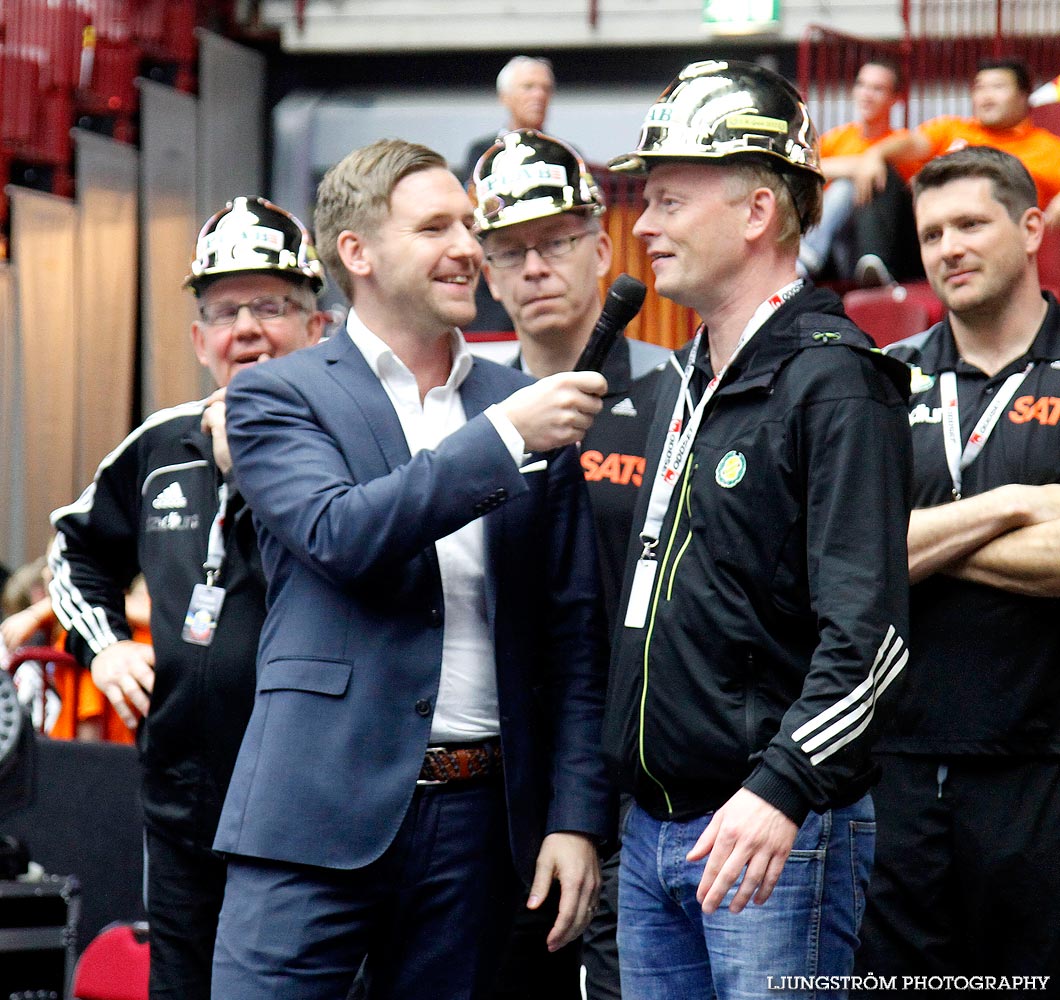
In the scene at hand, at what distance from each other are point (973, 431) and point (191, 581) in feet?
5.71

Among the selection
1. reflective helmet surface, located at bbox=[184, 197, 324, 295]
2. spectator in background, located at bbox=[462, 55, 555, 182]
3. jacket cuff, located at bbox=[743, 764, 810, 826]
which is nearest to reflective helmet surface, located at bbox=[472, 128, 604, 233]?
reflective helmet surface, located at bbox=[184, 197, 324, 295]

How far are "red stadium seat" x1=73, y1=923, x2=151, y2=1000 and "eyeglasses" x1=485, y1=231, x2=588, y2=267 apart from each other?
2407 millimetres

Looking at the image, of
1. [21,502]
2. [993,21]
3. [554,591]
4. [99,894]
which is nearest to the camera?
[554,591]

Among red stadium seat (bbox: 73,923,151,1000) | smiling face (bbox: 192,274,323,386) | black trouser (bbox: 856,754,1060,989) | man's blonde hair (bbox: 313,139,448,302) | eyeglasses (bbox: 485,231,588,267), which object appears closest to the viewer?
man's blonde hair (bbox: 313,139,448,302)

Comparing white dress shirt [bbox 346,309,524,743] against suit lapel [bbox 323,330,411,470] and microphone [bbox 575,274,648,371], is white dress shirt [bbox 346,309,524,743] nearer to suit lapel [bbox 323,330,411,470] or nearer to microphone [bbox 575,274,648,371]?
suit lapel [bbox 323,330,411,470]

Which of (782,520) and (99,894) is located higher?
(782,520)

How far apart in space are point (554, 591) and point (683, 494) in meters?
0.40

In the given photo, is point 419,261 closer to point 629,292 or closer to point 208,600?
point 629,292

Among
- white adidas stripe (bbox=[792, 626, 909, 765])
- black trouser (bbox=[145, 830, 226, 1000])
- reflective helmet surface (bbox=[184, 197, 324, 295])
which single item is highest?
reflective helmet surface (bbox=[184, 197, 324, 295])

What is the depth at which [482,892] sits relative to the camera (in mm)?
2748

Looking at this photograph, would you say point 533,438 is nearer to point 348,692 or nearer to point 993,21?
point 348,692

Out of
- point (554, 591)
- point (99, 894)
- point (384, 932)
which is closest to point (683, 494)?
point (554, 591)

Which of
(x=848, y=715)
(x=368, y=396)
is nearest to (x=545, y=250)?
(x=368, y=396)

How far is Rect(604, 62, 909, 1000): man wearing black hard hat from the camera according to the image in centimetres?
231
